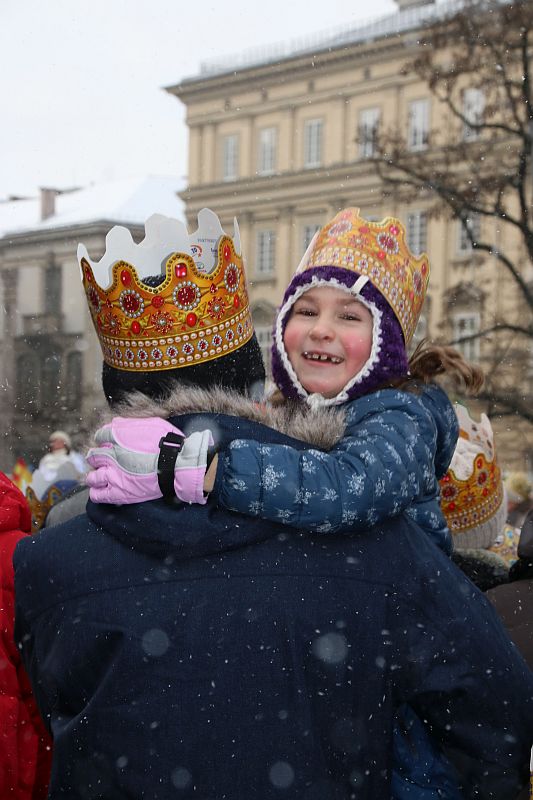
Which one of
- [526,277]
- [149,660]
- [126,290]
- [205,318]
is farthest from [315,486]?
[526,277]

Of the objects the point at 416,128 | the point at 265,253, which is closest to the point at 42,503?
the point at 416,128

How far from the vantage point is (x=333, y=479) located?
4.58ft

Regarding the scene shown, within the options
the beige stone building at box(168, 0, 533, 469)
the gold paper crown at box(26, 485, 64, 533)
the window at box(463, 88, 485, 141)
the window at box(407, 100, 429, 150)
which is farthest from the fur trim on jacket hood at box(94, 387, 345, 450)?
the window at box(407, 100, 429, 150)

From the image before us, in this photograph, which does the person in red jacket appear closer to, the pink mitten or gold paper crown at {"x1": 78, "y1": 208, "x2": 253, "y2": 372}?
gold paper crown at {"x1": 78, "y1": 208, "x2": 253, "y2": 372}

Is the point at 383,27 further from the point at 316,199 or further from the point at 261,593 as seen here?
the point at 261,593

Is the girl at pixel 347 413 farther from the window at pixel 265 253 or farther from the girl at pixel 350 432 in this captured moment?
the window at pixel 265 253

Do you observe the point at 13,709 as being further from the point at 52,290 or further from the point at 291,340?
the point at 52,290

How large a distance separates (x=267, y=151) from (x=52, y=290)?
26.6ft

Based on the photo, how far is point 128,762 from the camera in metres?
1.34

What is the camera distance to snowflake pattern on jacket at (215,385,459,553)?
136cm

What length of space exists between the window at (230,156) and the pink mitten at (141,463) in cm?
1411

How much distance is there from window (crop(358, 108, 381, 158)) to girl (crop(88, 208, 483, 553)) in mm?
10677

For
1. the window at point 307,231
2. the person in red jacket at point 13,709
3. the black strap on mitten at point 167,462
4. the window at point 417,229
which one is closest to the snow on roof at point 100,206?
the window at point 307,231

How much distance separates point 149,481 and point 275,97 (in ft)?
46.5
